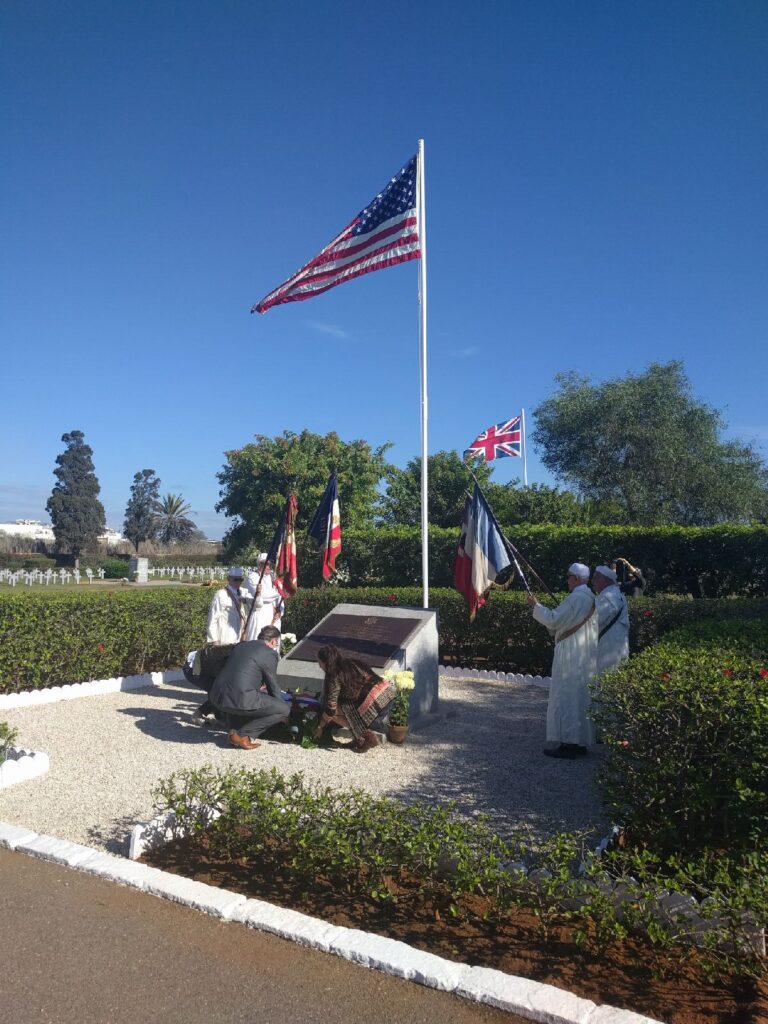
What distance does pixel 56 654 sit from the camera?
398 inches

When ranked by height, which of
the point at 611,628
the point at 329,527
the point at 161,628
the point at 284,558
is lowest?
the point at 161,628

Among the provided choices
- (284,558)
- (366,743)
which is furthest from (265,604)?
(366,743)

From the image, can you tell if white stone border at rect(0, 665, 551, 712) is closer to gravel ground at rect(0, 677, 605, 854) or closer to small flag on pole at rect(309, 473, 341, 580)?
gravel ground at rect(0, 677, 605, 854)

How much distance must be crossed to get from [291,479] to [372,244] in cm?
2288

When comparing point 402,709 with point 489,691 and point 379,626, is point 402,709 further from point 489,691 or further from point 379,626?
point 489,691

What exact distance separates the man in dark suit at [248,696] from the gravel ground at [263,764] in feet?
0.70

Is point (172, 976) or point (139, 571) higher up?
point (139, 571)

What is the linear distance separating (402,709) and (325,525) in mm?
3345

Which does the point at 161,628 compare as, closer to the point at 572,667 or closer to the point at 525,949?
the point at 572,667

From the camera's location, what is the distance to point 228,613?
30.2 feet

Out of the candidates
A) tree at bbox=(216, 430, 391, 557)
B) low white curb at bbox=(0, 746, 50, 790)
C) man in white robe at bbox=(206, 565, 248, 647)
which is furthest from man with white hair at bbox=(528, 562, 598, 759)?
tree at bbox=(216, 430, 391, 557)

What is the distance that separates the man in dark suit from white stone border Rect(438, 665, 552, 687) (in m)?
4.63

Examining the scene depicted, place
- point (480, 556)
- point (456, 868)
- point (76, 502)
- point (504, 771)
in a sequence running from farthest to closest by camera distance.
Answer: point (76, 502) < point (480, 556) < point (504, 771) < point (456, 868)

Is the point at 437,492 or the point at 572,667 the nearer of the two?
the point at 572,667
